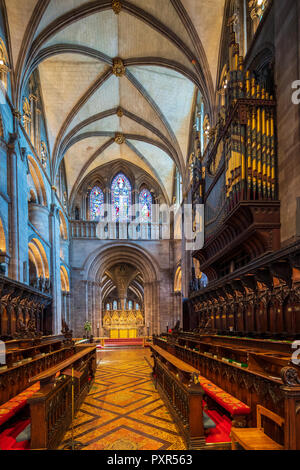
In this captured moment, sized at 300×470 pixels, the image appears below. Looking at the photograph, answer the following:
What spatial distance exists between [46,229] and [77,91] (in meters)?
7.66

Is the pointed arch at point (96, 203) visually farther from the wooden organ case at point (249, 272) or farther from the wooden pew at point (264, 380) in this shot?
the wooden pew at point (264, 380)

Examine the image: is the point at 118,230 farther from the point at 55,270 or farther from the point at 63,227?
the point at 55,270

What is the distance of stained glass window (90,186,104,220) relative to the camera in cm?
2483

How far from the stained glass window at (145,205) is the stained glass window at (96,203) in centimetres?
304

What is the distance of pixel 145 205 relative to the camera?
25.6 m

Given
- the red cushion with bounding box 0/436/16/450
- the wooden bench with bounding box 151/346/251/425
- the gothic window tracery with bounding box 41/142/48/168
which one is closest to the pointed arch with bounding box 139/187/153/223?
the gothic window tracery with bounding box 41/142/48/168

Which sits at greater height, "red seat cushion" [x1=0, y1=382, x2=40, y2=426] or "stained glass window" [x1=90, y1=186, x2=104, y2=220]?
"stained glass window" [x1=90, y1=186, x2=104, y2=220]

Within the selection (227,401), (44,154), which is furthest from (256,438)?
(44,154)

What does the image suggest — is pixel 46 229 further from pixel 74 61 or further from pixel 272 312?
pixel 272 312

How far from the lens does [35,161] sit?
14961mm

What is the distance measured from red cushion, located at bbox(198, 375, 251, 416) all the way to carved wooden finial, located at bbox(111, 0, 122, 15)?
14.5 metres

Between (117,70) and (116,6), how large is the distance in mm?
3413
